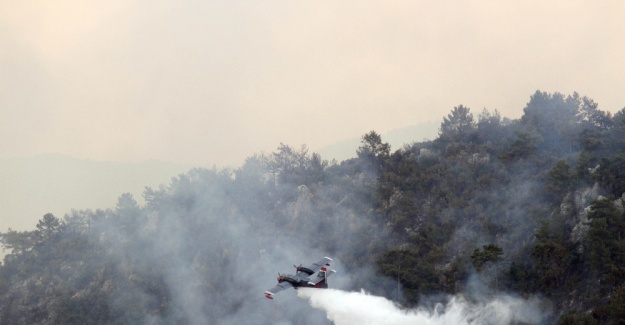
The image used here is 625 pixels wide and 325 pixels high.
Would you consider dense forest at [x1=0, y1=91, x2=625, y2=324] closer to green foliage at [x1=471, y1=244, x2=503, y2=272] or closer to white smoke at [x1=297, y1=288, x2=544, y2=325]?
green foliage at [x1=471, y1=244, x2=503, y2=272]

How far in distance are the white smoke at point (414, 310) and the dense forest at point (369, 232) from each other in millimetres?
1427

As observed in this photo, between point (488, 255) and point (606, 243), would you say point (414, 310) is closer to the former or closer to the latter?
point (488, 255)

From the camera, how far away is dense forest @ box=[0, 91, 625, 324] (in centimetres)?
5909

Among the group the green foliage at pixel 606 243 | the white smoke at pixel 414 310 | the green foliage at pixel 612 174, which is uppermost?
the green foliage at pixel 612 174

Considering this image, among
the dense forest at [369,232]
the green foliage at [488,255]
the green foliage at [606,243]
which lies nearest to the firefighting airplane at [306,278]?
the dense forest at [369,232]

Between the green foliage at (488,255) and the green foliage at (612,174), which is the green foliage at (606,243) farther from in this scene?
the green foliage at (488,255)

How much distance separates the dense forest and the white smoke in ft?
4.68

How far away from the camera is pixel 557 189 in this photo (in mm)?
67188

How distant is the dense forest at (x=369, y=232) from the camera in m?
59.1

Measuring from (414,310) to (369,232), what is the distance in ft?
63.3

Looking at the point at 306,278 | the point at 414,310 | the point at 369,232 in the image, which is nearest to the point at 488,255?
the point at 414,310

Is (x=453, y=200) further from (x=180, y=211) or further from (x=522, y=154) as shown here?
(x=180, y=211)

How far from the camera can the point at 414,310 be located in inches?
2443

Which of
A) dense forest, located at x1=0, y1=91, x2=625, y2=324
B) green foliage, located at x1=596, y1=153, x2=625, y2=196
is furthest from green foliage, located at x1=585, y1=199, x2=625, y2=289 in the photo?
green foliage, located at x1=596, y1=153, x2=625, y2=196
